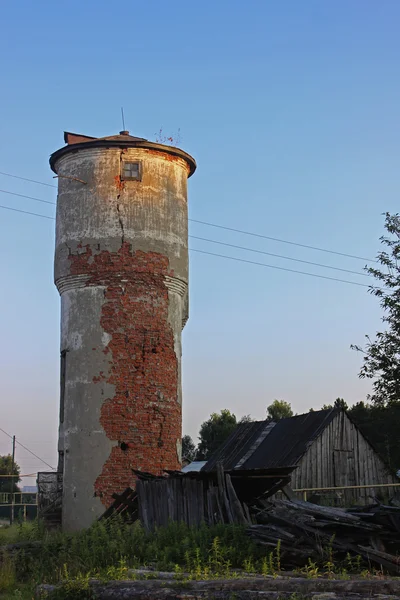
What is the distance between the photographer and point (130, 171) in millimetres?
19234

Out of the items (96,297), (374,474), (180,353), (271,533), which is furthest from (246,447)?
(271,533)

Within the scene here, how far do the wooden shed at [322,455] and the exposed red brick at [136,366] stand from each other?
26.6 ft

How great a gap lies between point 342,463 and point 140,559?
16477mm

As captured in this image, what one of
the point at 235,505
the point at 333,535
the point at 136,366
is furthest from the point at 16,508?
the point at 333,535

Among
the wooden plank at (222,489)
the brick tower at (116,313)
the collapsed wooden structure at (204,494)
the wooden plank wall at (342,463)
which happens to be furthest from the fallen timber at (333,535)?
the wooden plank wall at (342,463)

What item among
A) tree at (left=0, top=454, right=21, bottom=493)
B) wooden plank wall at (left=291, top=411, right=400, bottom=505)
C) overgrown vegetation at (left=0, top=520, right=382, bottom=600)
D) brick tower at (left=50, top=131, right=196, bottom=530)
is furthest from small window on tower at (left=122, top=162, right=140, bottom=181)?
tree at (left=0, top=454, right=21, bottom=493)

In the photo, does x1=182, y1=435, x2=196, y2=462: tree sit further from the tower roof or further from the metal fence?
the tower roof

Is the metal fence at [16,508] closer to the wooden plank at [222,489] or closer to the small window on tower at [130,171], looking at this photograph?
the small window on tower at [130,171]

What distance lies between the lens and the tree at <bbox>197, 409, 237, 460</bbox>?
58.2 metres

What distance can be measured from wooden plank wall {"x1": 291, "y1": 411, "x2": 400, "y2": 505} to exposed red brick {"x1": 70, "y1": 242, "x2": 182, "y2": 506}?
8.39 metres

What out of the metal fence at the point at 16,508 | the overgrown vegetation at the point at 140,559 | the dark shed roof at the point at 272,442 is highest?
the dark shed roof at the point at 272,442

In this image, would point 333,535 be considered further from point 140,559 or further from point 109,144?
point 109,144

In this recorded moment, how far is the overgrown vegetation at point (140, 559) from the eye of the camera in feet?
31.9

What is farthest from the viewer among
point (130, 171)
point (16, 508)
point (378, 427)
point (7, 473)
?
point (7, 473)
